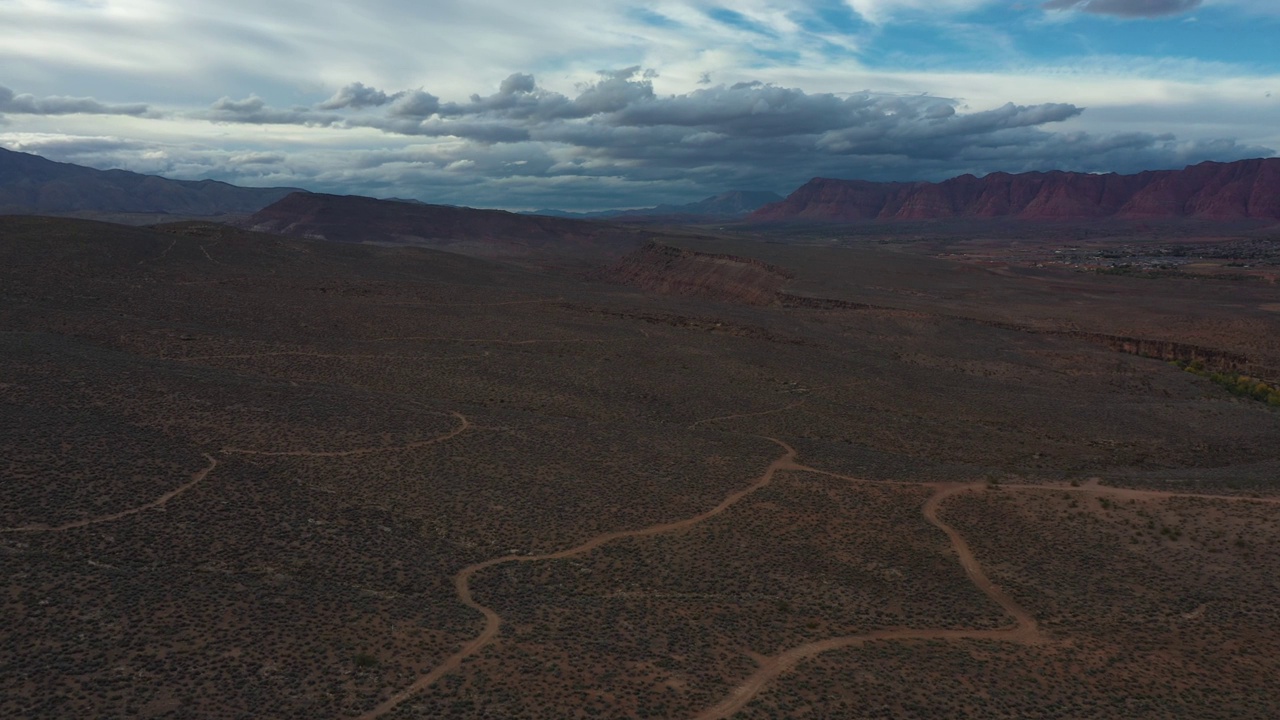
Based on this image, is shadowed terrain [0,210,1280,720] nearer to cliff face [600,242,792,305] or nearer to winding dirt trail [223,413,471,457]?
winding dirt trail [223,413,471,457]

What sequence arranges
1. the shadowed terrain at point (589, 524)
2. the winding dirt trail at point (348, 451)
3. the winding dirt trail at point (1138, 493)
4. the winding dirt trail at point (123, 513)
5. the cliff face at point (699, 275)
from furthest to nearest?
the cliff face at point (699, 275)
the winding dirt trail at point (1138, 493)
the winding dirt trail at point (348, 451)
the winding dirt trail at point (123, 513)
the shadowed terrain at point (589, 524)

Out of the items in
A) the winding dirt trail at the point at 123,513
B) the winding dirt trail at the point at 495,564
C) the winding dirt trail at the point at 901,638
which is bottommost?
the winding dirt trail at the point at 901,638

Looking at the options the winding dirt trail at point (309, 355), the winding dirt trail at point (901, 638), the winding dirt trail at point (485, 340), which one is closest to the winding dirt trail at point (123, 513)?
the winding dirt trail at point (901, 638)

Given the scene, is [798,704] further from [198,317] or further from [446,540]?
[198,317]

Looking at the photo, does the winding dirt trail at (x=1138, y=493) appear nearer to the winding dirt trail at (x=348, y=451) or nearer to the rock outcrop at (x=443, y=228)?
the winding dirt trail at (x=348, y=451)

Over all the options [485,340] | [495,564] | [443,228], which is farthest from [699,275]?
[495,564]

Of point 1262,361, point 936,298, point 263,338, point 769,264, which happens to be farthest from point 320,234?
point 1262,361

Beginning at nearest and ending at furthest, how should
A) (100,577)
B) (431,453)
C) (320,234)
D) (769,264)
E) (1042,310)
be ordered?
(100,577) → (431,453) → (1042,310) → (769,264) → (320,234)

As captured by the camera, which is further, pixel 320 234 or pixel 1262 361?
pixel 320 234
